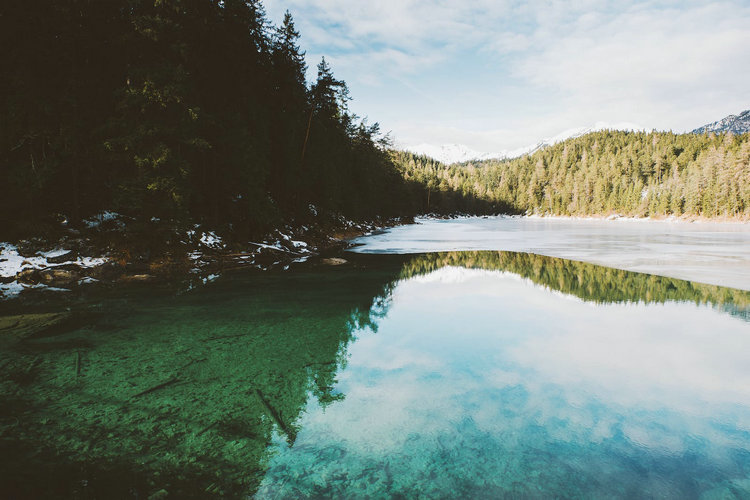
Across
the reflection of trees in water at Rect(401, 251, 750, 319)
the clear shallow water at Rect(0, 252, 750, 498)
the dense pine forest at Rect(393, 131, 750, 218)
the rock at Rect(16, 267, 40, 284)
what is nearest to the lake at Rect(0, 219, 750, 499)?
the clear shallow water at Rect(0, 252, 750, 498)

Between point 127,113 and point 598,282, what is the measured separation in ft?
72.0

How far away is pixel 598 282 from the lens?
16.0 metres

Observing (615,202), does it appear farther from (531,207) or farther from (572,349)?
(572,349)

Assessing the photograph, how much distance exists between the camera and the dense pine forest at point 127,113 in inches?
601

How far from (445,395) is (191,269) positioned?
15.6 metres

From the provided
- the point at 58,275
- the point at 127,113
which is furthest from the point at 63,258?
the point at 127,113

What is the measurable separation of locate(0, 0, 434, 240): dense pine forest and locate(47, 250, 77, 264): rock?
1684 millimetres

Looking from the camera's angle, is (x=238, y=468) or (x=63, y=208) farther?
(x=63, y=208)

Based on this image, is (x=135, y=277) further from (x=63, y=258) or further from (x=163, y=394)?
(x=163, y=394)

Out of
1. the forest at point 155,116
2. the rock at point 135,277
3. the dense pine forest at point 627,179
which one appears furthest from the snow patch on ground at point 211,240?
the dense pine forest at point 627,179

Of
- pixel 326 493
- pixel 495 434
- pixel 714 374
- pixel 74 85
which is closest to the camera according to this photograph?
pixel 326 493

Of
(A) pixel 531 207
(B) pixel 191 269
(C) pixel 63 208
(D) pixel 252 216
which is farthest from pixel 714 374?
(A) pixel 531 207

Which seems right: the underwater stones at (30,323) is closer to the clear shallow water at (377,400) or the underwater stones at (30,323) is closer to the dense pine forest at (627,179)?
the clear shallow water at (377,400)

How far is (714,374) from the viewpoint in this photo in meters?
7.14
